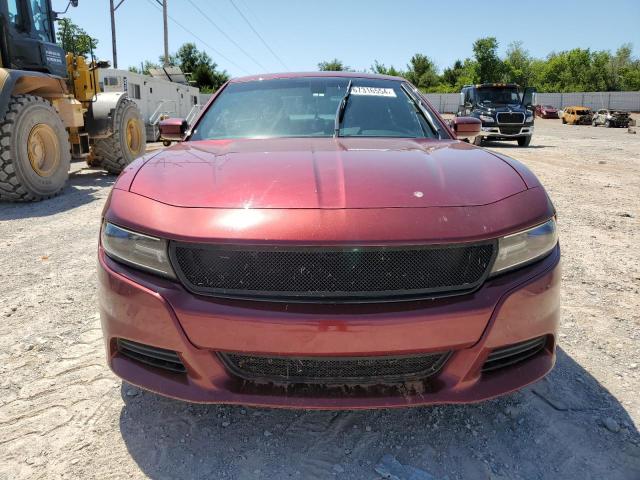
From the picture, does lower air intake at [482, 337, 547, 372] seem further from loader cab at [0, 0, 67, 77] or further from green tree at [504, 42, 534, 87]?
green tree at [504, 42, 534, 87]

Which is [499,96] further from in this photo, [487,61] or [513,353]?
[487,61]

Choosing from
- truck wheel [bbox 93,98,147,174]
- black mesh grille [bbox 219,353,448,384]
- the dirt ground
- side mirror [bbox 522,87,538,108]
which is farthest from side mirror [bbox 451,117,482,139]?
side mirror [bbox 522,87,538,108]

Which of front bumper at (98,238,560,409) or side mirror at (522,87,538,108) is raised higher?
side mirror at (522,87,538,108)

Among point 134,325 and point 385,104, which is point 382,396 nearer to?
point 134,325

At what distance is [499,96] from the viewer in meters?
17.4

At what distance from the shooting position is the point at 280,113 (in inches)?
117

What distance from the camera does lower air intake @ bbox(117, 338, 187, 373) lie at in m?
1.67

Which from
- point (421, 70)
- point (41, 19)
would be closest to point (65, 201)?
point (41, 19)

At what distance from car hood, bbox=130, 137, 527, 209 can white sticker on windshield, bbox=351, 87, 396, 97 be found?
0.87 m

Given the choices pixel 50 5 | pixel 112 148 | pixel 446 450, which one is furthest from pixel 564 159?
pixel 446 450

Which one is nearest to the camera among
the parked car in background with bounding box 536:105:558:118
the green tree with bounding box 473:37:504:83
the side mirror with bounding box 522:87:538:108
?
the side mirror with bounding box 522:87:538:108

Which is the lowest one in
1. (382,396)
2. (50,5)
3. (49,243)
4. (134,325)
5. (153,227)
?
(49,243)

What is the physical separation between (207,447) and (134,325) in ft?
1.86

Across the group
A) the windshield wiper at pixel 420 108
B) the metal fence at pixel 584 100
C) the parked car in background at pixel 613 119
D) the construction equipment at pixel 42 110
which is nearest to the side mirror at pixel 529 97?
the construction equipment at pixel 42 110
